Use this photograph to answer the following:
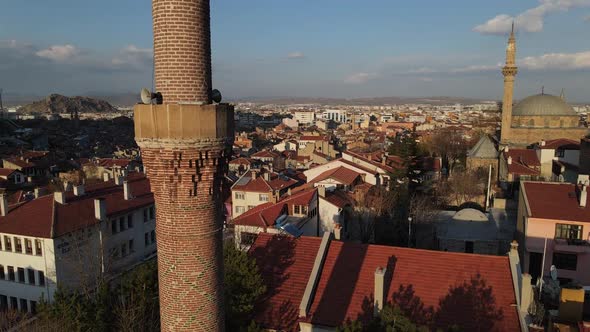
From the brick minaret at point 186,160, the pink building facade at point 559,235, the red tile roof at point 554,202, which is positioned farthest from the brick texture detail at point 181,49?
the red tile roof at point 554,202

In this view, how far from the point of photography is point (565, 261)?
23.9m

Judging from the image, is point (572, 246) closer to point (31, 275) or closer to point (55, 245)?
point (55, 245)

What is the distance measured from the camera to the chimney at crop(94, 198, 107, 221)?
1114 inches

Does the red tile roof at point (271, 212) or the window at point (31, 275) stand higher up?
the red tile roof at point (271, 212)

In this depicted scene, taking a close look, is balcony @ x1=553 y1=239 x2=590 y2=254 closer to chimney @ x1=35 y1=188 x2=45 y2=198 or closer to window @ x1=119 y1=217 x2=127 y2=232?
window @ x1=119 y1=217 x2=127 y2=232

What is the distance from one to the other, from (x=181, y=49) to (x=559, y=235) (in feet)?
79.7

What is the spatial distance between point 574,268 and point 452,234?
766cm

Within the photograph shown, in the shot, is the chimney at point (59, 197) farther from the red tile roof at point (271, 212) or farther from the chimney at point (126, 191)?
the red tile roof at point (271, 212)

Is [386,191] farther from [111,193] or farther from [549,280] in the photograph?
[111,193]

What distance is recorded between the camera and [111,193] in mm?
33062

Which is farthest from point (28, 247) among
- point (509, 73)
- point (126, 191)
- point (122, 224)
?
point (509, 73)

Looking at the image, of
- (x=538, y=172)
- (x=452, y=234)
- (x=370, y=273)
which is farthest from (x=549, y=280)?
(x=538, y=172)

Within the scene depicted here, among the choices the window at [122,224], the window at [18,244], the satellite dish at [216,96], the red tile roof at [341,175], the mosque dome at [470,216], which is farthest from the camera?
the red tile roof at [341,175]

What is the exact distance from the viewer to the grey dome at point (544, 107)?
66.4 meters
